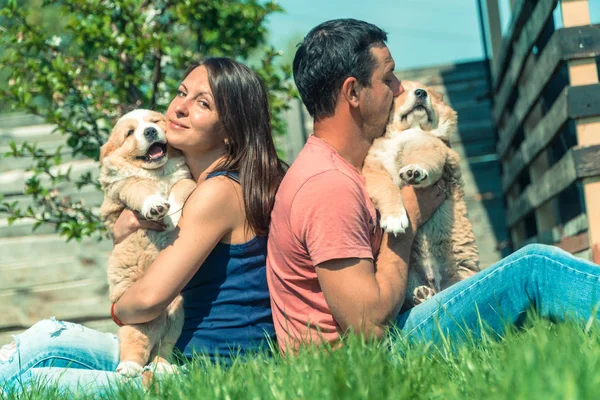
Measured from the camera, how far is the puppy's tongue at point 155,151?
3.40 m

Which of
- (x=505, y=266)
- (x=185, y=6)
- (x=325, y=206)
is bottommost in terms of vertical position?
(x=505, y=266)

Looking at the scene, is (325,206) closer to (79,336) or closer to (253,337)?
(253,337)

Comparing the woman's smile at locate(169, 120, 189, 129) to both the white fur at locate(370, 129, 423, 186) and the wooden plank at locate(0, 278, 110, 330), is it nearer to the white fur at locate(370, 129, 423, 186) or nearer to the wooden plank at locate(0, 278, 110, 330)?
the white fur at locate(370, 129, 423, 186)

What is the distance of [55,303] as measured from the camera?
19.8 ft

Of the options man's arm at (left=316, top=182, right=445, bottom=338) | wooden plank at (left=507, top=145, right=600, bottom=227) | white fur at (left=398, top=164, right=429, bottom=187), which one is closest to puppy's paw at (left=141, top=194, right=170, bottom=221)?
man's arm at (left=316, top=182, right=445, bottom=338)

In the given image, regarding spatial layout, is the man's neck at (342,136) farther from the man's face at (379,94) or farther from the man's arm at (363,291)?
the man's arm at (363,291)

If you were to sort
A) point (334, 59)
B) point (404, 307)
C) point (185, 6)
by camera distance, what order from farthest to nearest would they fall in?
point (185, 6), point (404, 307), point (334, 59)

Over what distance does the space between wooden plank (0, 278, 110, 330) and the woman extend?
9.32 feet

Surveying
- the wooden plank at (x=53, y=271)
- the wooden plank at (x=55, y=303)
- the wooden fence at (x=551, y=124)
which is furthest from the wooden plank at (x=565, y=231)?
the wooden plank at (x=53, y=271)

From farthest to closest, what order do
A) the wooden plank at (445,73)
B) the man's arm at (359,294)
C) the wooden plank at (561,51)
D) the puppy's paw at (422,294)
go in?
1. the wooden plank at (445,73)
2. the wooden plank at (561,51)
3. the puppy's paw at (422,294)
4. the man's arm at (359,294)

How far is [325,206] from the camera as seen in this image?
105 inches

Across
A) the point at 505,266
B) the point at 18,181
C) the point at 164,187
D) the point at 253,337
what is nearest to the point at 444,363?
the point at 505,266

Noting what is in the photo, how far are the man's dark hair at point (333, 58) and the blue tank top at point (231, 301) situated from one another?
1.55 feet

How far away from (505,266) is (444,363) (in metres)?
0.61
